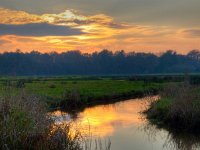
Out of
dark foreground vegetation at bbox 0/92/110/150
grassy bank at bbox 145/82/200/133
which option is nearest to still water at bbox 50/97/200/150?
grassy bank at bbox 145/82/200/133

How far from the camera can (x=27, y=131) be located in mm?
13492

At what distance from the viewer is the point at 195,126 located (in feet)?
81.8

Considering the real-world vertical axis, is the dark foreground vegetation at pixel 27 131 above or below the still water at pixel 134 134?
above

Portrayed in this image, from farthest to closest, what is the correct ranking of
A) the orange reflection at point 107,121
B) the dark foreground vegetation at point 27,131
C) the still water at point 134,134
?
the orange reflection at point 107,121
the still water at point 134,134
the dark foreground vegetation at point 27,131

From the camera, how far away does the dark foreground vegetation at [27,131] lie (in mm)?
13055

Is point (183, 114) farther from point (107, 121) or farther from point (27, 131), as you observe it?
point (27, 131)

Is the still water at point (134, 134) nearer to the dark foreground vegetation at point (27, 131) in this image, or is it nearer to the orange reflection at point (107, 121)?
the orange reflection at point (107, 121)

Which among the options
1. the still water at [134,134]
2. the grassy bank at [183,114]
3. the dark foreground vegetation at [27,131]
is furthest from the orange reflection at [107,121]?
the dark foreground vegetation at [27,131]

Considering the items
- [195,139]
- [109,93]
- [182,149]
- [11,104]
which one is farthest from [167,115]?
[109,93]

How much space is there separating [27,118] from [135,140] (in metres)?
10.7

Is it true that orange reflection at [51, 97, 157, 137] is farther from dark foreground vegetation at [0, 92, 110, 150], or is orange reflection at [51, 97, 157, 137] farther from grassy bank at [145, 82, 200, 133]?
dark foreground vegetation at [0, 92, 110, 150]

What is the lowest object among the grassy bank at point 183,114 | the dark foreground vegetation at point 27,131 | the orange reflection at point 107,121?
the orange reflection at point 107,121

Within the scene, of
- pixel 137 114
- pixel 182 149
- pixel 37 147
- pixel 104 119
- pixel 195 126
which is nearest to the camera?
pixel 37 147

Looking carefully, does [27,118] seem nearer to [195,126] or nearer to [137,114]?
[195,126]
